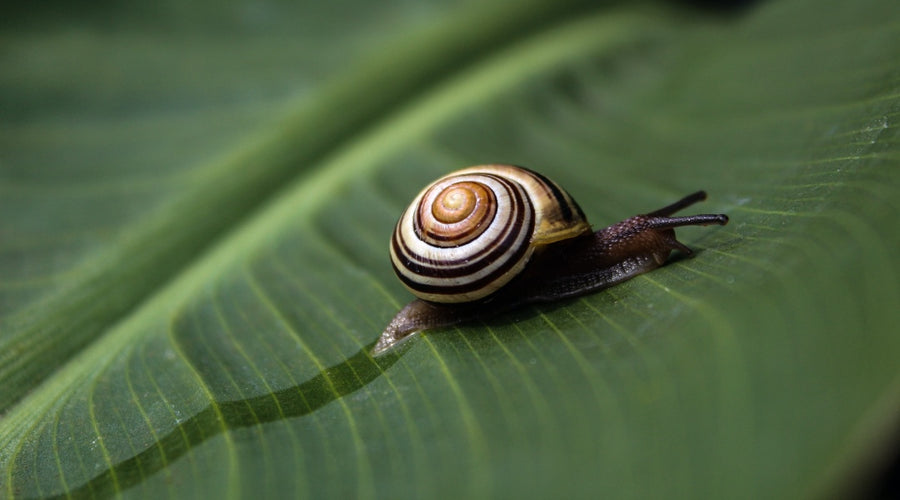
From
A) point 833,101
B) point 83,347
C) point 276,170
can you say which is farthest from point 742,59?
point 83,347

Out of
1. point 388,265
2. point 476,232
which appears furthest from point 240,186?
point 476,232

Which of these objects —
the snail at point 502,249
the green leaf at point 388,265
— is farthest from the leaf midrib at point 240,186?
the snail at point 502,249

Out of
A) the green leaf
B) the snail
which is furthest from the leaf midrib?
the snail

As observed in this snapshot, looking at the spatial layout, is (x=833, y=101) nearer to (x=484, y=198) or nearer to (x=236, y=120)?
(x=484, y=198)

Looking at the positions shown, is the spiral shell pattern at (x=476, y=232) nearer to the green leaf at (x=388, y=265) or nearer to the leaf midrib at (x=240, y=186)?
the green leaf at (x=388, y=265)

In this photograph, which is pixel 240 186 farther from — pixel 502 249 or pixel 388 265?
pixel 502 249

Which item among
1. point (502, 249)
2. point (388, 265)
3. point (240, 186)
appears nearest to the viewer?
point (502, 249)
